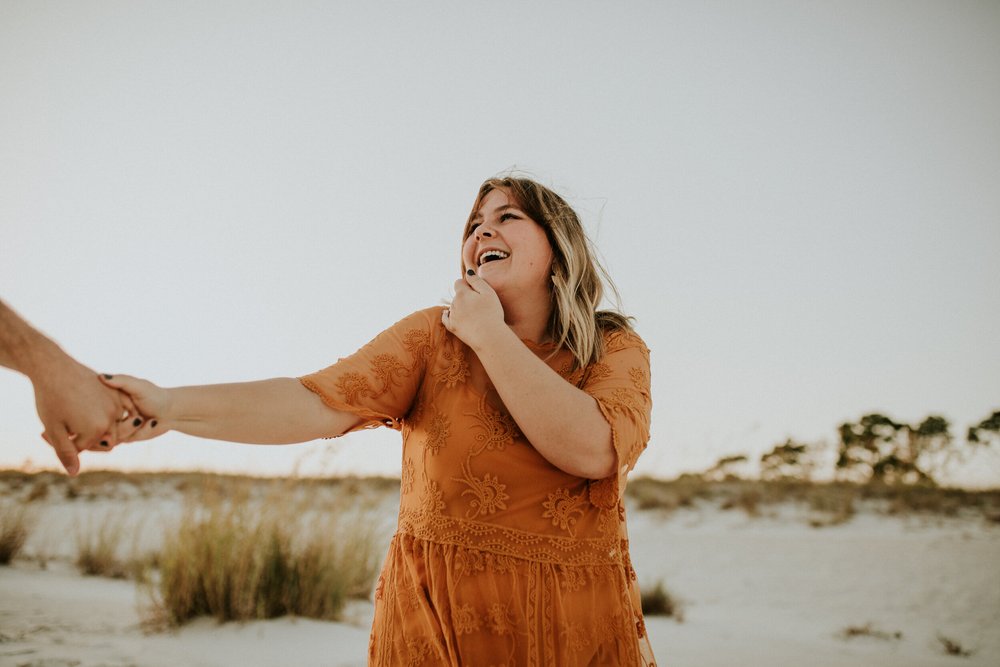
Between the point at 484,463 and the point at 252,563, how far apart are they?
3652mm

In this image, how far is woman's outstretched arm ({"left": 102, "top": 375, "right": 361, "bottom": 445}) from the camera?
4.91 feet

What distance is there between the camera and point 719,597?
8156mm

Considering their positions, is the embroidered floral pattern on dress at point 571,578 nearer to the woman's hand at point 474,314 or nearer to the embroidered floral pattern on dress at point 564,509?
the embroidered floral pattern on dress at point 564,509

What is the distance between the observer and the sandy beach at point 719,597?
169 inches

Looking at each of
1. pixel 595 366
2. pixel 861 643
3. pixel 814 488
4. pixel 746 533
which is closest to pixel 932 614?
pixel 861 643

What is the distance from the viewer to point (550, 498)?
67.4 inches

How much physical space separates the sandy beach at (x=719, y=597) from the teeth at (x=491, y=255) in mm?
3149

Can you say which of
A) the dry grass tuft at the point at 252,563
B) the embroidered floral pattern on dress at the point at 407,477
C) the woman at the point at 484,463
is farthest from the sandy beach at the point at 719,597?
the woman at the point at 484,463

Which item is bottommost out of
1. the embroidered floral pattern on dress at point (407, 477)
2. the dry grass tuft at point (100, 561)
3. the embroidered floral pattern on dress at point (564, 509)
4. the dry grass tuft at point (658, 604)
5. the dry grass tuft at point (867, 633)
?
the dry grass tuft at point (867, 633)

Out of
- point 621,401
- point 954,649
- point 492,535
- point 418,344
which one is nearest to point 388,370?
point 418,344

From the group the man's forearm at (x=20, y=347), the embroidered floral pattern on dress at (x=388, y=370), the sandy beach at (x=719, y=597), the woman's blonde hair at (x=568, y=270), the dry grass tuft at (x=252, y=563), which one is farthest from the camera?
the dry grass tuft at (x=252, y=563)

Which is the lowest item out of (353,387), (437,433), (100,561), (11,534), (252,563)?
(100,561)

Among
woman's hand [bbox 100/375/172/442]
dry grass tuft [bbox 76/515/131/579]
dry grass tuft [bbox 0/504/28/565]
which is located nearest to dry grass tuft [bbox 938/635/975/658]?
woman's hand [bbox 100/375/172/442]

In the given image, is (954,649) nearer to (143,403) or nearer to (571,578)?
(571,578)
